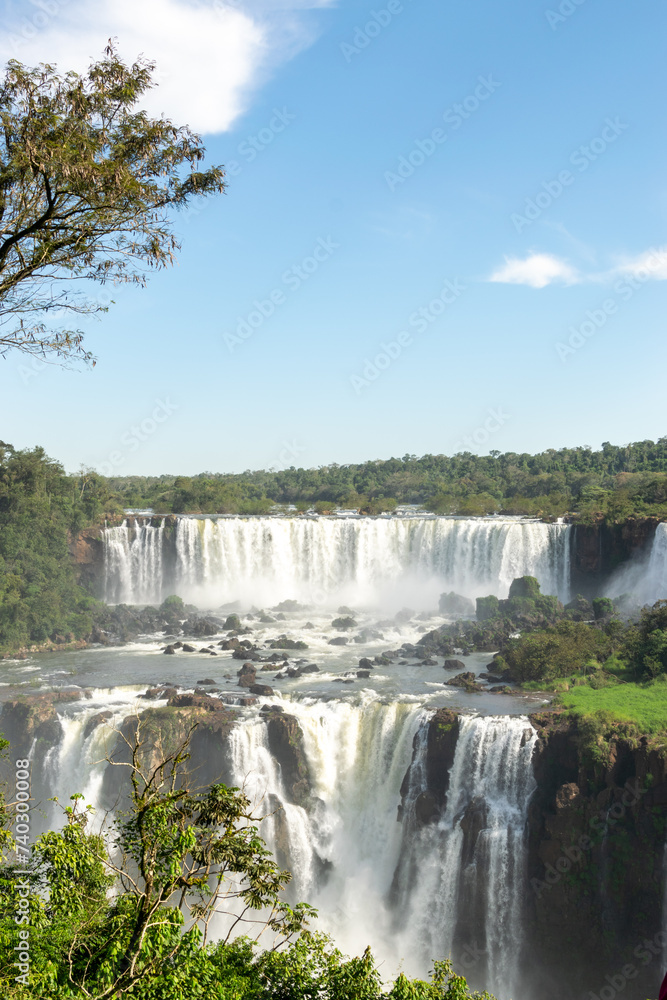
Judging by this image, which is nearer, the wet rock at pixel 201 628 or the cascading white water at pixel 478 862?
the cascading white water at pixel 478 862

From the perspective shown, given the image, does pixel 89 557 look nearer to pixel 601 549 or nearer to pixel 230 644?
pixel 230 644

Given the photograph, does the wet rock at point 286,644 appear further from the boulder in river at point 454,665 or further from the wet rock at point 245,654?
the boulder in river at point 454,665

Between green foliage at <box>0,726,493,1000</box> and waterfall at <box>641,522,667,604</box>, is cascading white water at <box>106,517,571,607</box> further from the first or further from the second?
green foliage at <box>0,726,493,1000</box>

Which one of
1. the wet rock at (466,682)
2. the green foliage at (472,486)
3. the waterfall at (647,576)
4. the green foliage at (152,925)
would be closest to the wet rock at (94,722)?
the wet rock at (466,682)

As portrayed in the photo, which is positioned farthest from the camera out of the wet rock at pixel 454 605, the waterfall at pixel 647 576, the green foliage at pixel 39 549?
the wet rock at pixel 454 605

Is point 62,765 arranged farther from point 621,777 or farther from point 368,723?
point 621,777

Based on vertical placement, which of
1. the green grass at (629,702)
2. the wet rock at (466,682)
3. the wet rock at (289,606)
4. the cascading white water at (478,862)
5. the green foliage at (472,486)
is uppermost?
the green foliage at (472,486)
